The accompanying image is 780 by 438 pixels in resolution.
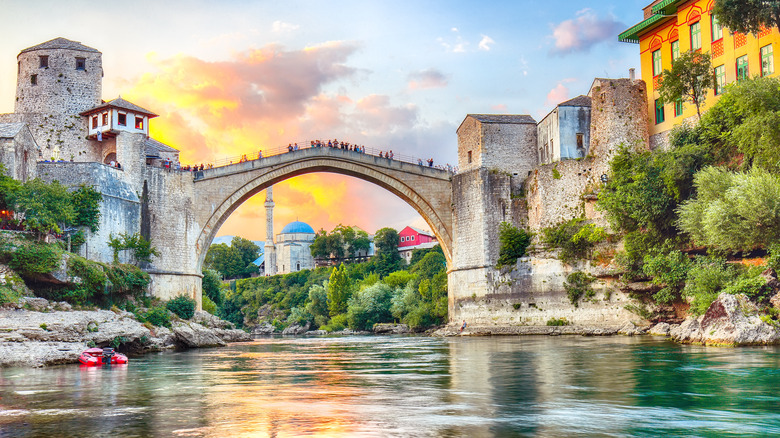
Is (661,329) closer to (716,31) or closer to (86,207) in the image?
(716,31)

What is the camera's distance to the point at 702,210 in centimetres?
2211

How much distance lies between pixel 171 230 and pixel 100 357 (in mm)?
15812

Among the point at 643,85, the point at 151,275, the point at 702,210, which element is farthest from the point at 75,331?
the point at 643,85

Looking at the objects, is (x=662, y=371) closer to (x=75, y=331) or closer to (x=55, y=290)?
(x=75, y=331)

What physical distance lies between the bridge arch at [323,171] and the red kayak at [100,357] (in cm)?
1605

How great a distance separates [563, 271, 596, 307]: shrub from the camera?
98.3ft

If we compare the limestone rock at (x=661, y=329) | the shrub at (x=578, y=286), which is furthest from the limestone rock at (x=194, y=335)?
the limestone rock at (x=661, y=329)

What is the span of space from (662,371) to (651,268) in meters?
13.4

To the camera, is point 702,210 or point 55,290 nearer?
point 702,210

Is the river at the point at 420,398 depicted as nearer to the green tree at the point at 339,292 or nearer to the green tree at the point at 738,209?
the green tree at the point at 738,209

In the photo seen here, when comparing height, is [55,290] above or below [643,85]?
below

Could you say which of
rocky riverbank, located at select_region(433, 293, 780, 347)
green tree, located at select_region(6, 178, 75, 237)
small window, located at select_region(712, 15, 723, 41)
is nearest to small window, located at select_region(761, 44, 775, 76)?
small window, located at select_region(712, 15, 723, 41)

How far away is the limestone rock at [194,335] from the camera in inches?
1054

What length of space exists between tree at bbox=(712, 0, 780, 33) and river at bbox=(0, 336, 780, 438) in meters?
11.3
